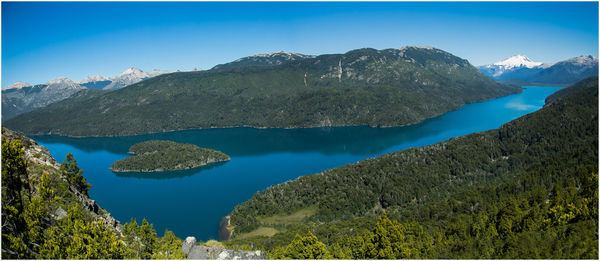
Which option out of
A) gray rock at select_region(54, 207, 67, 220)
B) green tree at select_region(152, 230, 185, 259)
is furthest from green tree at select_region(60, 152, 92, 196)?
green tree at select_region(152, 230, 185, 259)

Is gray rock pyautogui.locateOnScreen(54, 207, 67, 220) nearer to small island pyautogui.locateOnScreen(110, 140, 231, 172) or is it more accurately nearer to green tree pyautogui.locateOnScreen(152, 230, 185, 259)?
green tree pyautogui.locateOnScreen(152, 230, 185, 259)

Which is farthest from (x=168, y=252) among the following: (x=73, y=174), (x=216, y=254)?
(x=73, y=174)

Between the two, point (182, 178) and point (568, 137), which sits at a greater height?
point (568, 137)

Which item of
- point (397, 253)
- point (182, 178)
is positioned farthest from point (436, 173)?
point (182, 178)

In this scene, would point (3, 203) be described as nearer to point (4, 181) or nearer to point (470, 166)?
point (4, 181)

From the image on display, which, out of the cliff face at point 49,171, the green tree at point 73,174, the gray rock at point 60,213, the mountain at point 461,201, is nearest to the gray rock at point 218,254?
the mountain at point 461,201
